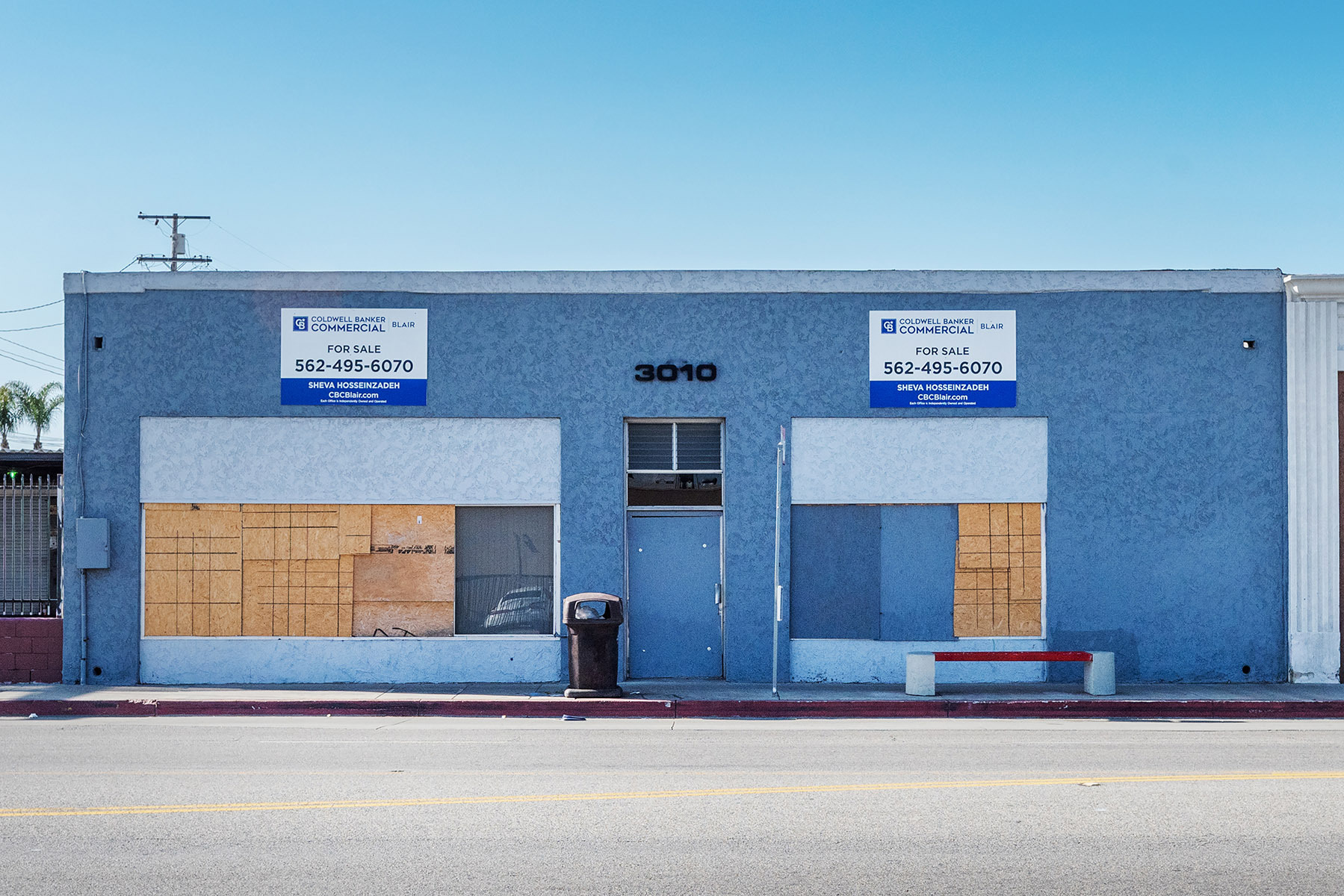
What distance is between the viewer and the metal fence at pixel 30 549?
650 inches

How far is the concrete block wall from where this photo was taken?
16.1m

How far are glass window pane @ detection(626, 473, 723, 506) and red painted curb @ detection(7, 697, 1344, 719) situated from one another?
3.21 m

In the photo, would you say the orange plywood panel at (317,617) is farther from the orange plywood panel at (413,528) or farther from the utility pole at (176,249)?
the utility pole at (176,249)

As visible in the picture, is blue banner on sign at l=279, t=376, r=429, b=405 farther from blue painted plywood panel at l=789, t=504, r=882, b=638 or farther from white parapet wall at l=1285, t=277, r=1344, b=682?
white parapet wall at l=1285, t=277, r=1344, b=682

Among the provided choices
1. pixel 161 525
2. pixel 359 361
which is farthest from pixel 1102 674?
pixel 161 525

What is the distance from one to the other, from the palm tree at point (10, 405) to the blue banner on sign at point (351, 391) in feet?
139

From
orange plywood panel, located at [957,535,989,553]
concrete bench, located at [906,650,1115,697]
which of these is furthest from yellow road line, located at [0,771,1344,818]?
orange plywood panel, located at [957,535,989,553]

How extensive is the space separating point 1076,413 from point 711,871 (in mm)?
11524

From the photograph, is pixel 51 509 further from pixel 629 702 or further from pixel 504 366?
pixel 629 702

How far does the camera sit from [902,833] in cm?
723

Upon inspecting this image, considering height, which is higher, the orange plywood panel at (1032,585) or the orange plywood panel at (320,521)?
the orange plywood panel at (320,521)

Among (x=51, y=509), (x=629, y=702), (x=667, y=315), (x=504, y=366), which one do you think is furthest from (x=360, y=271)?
(x=629, y=702)

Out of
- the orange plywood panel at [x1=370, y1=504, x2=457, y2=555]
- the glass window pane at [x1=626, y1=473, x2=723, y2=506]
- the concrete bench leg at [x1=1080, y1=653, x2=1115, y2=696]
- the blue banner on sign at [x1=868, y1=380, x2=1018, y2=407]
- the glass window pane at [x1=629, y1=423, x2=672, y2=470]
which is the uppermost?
the blue banner on sign at [x1=868, y1=380, x2=1018, y2=407]

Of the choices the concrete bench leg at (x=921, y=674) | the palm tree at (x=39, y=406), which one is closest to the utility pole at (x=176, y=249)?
the palm tree at (x=39, y=406)
